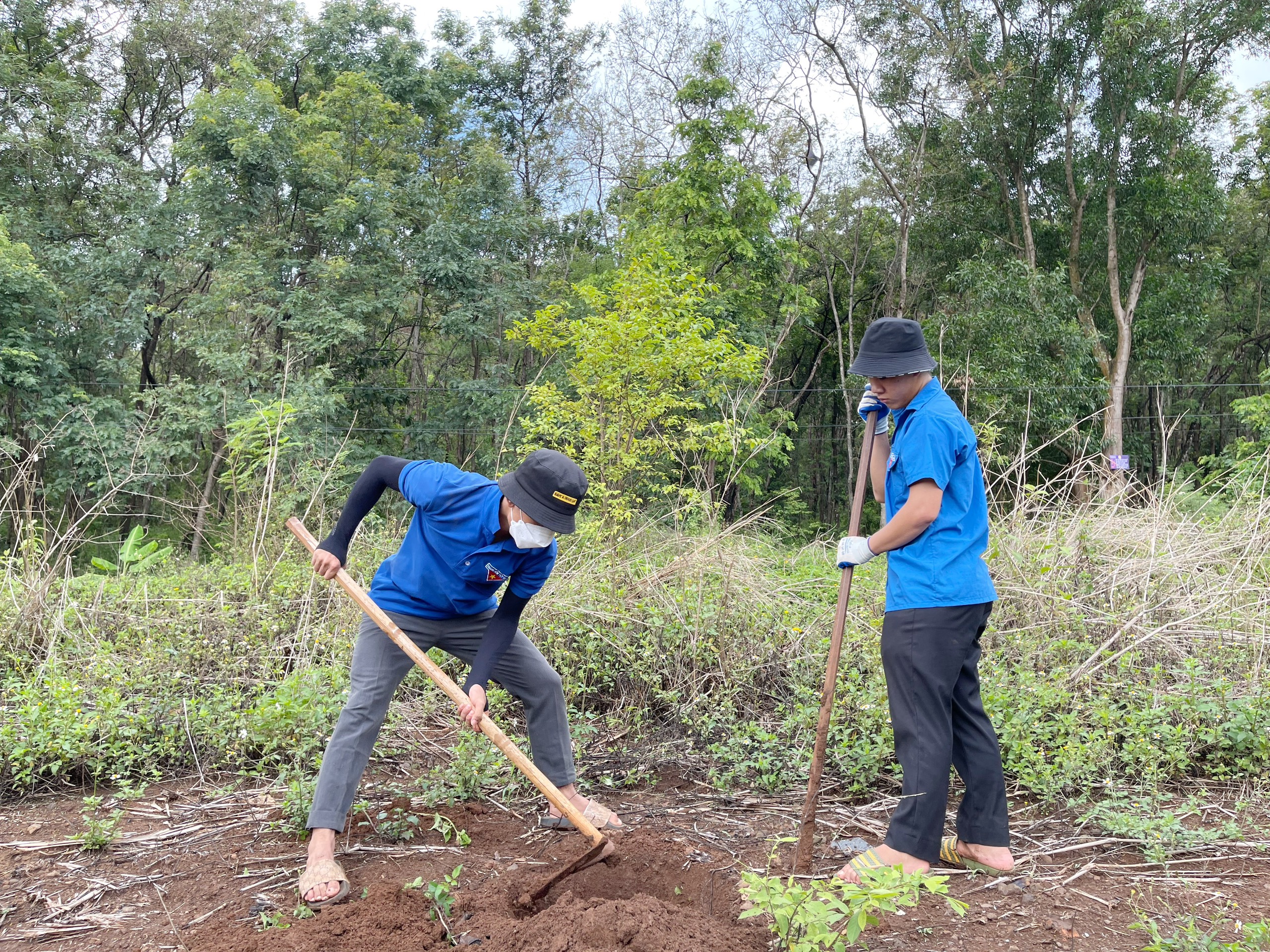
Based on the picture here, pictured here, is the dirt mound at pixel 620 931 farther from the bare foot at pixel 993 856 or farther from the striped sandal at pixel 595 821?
A: the bare foot at pixel 993 856

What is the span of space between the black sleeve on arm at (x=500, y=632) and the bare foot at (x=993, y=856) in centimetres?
173

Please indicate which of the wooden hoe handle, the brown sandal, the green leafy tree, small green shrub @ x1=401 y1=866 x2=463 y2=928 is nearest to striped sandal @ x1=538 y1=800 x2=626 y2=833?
the wooden hoe handle

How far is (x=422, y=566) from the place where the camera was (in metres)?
3.01

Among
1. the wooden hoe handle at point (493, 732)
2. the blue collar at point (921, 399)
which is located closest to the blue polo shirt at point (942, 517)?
the blue collar at point (921, 399)

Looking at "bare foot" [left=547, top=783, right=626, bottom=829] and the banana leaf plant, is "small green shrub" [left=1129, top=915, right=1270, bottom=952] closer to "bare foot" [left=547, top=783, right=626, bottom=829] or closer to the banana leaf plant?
"bare foot" [left=547, top=783, right=626, bottom=829]

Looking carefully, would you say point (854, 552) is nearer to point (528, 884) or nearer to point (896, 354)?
point (896, 354)

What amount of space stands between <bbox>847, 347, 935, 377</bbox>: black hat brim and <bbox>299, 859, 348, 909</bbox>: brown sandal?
7.52ft

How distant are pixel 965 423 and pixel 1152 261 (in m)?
19.6

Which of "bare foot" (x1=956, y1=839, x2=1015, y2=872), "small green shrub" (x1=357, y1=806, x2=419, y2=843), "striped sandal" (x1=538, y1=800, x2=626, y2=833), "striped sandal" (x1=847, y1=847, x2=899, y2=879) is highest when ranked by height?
"striped sandal" (x1=847, y1=847, x2=899, y2=879)

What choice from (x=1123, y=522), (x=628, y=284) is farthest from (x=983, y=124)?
(x=1123, y=522)

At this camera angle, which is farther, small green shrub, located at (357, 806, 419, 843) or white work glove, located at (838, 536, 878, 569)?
small green shrub, located at (357, 806, 419, 843)

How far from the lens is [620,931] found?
237 cm

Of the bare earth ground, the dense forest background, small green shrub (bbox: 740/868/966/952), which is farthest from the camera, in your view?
the dense forest background

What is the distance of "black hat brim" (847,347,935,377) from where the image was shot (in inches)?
112
